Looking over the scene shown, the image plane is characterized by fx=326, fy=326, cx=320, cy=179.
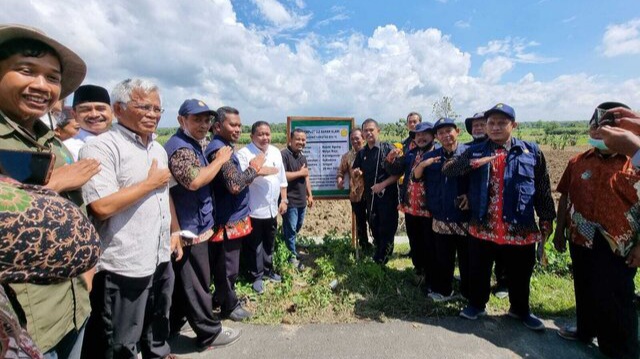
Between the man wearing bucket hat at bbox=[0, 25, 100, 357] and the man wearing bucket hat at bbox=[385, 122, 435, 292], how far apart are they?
3.53 metres

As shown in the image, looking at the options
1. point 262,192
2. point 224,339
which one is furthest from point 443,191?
point 224,339

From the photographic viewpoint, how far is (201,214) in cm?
288

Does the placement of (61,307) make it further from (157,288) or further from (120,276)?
(157,288)

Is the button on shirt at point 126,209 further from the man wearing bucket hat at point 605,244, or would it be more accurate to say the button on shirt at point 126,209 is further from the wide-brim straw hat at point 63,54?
the man wearing bucket hat at point 605,244

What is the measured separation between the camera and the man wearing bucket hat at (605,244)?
8.75ft

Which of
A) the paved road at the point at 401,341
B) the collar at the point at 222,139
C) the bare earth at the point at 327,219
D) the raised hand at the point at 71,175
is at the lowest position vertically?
the bare earth at the point at 327,219

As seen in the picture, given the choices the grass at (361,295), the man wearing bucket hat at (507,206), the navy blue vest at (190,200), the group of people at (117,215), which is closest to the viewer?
the group of people at (117,215)

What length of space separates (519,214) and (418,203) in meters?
1.23

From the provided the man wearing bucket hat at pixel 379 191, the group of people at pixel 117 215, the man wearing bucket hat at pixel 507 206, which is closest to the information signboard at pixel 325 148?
the man wearing bucket hat at pixel 379 191

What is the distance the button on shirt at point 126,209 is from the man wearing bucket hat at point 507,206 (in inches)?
116

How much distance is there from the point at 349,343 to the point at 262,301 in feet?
4.25

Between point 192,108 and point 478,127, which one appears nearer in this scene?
point 192,108

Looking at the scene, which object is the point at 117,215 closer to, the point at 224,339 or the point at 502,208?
the point at 224,339

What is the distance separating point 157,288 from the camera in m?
2.54
